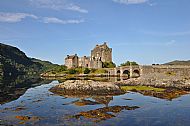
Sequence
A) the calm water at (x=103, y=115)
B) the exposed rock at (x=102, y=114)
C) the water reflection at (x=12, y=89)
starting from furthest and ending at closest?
the water reflection at (x=12, y=89) < the exposed rock at (x=102, y=114) < the calm water at (x=103, y=115)

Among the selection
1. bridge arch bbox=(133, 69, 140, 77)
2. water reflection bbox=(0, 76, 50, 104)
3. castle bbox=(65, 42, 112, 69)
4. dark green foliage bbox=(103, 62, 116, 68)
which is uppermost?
castle bbox=(65, 42, 112, 69)

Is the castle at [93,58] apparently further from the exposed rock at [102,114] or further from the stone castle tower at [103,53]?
the exposed rock at [102,114]

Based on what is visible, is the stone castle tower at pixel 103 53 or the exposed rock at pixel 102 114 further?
the stone castle tower at pixel 103 53

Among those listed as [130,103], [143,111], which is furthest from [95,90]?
[143,111]

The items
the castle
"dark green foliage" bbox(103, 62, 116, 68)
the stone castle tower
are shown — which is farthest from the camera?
the stone castle tower

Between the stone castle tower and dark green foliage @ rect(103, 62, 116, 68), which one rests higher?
the stone castle tower

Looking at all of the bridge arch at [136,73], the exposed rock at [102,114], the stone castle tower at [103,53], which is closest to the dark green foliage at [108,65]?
the stone castle tower at [103,53]

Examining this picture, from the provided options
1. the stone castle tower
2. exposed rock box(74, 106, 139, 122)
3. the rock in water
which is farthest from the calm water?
the stone castle tower

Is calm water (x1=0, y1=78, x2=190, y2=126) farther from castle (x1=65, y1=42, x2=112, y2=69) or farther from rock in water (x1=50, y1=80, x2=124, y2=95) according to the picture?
castle (x1=65, y1=42, x2=112, y2=69)

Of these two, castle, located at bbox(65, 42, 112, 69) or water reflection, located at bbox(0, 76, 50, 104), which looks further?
castle, located at bbox(65, 42, 112, 69)

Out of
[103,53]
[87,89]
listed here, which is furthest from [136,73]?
[87,89]

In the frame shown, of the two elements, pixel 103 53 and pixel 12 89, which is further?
pixel 103 53

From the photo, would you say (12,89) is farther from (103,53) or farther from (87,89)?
(103,53)

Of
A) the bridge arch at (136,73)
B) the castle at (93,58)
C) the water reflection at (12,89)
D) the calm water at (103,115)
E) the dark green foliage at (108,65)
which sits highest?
the castle at (93,58)
